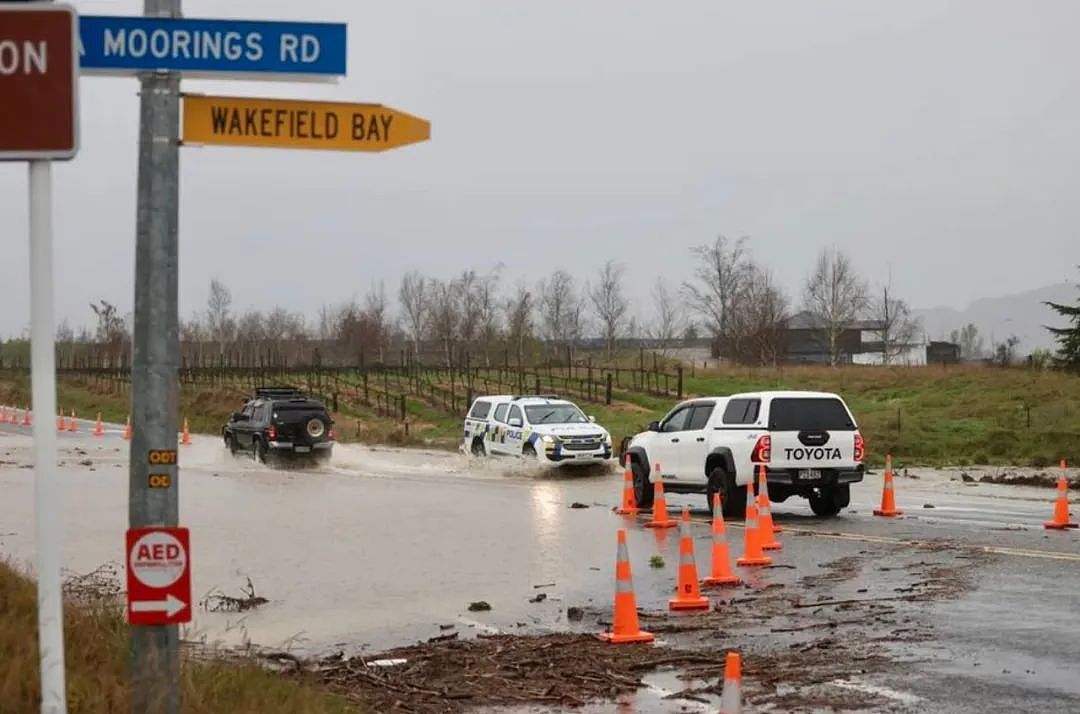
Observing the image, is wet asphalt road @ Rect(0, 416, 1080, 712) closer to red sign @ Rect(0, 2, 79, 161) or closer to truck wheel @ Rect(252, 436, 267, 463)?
red sign @ Rect(0, 2, 79, 161)

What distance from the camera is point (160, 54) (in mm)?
5910

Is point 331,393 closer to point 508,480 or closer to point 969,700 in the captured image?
point 508,480

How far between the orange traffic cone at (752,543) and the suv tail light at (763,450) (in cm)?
425

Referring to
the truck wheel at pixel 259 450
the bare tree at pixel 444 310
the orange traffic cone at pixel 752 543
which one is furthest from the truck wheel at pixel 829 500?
the bare tree at pixel 444 310

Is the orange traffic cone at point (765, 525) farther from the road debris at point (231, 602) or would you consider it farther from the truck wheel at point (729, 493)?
the road debris at point (231, 602)

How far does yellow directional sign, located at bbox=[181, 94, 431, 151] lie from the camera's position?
6.05 meters

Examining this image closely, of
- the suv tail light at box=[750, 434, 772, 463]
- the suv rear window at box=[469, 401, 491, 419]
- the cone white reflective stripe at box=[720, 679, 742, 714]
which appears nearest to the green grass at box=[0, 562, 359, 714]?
the cone white reflective stripe at box=[720, 679, 742, 714]

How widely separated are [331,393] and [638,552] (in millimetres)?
48251

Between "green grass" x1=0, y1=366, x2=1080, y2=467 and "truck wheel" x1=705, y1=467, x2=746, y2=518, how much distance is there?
42.1 ft

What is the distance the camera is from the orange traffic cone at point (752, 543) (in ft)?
48.4

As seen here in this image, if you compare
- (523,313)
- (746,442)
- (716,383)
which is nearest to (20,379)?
(523,313)

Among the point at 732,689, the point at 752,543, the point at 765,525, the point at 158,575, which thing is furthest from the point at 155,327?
the point at 765,525

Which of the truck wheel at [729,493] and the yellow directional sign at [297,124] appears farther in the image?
the truck wheel at [729,493]

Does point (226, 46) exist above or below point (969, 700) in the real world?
above
